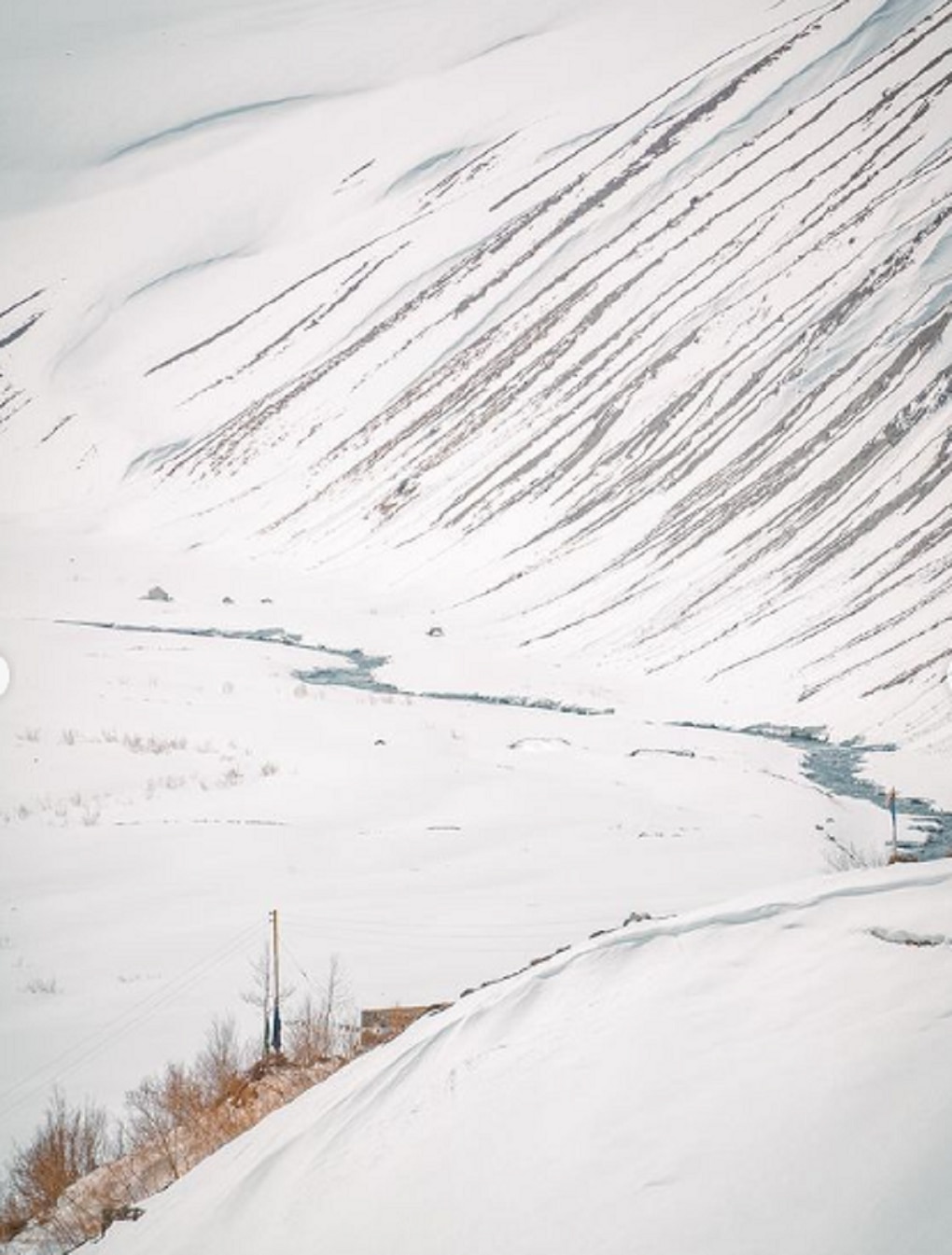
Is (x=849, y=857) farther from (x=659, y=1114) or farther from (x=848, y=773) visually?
(x=659, y=1114)

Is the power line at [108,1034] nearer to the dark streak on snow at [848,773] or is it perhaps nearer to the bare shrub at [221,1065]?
the bare shrub at [221,1065]

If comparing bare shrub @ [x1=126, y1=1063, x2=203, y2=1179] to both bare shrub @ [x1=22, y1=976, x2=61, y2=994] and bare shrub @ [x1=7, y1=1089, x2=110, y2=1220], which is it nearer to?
bare shrub @ [x1=7, y1=1089, x2=110, y2=1220]

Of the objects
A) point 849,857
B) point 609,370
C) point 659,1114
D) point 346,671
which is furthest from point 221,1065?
point 609,370

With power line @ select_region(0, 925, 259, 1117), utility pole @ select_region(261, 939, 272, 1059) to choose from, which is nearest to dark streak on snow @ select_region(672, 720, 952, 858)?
utility pole @ select_region(261, 939, 272, 1059)

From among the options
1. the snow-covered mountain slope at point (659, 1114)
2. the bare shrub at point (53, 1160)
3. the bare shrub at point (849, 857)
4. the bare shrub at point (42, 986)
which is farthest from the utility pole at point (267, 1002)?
the bare shrub at point (849, 857)

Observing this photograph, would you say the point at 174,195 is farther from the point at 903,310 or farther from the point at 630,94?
the point at 903,310
